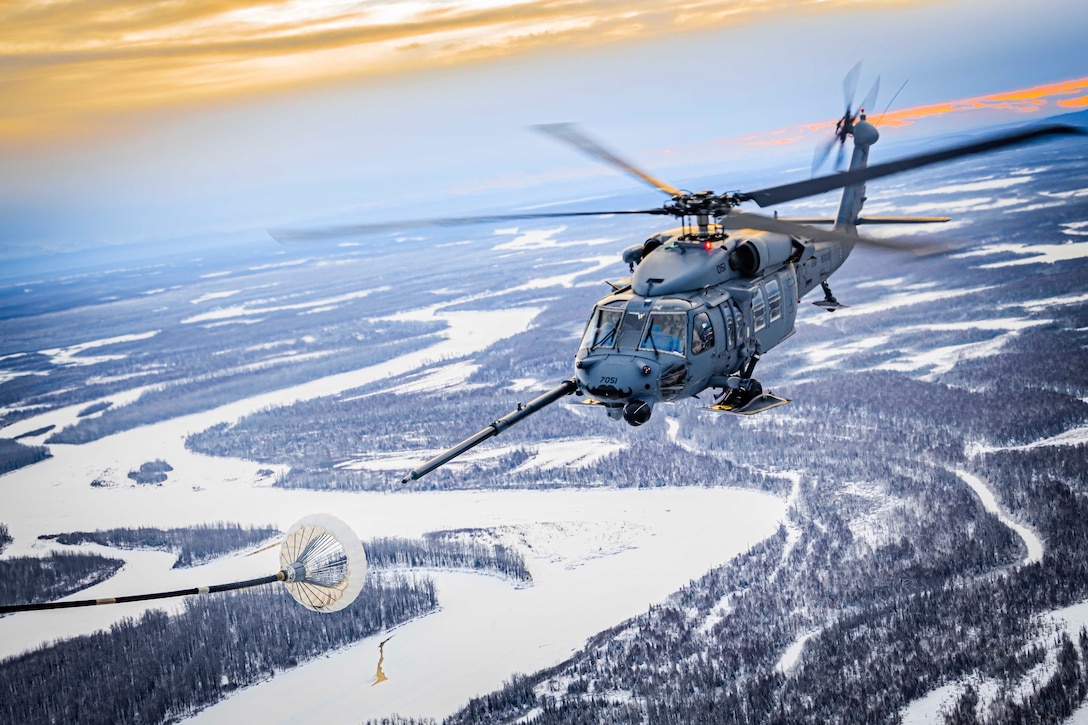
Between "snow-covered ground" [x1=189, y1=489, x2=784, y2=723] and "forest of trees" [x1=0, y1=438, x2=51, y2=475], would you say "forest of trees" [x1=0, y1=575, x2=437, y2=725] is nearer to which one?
"snow-covered ground" [x1=189, y1=489, x2=784, y2=723]

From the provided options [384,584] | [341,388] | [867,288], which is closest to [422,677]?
[384,584]

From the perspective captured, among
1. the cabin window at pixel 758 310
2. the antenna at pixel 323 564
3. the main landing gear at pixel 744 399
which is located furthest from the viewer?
the antenna at pixel 323 564

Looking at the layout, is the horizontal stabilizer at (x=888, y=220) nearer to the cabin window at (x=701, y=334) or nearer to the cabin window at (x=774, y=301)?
the cabin window at (x=774, y=301)

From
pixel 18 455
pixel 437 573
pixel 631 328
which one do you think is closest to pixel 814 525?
pixel 437 573

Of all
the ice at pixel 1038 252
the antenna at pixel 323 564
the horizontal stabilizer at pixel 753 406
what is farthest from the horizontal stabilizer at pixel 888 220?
the ice at pixel 1038 252

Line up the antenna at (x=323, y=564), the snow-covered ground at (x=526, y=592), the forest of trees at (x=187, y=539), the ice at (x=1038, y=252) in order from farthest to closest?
the ice at (x=1038, y=252)
the forest of trees at (x=187, y=539)
the snow-covered ground at (x=526, y=592)
the antenna at (x=323, y=564)

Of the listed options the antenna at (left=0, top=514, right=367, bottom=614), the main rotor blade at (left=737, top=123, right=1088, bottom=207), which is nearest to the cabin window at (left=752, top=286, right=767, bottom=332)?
the main rotor blade at (left=737, top=123, right=1088, bottom=207)

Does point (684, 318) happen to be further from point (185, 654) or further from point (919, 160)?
point (185, 654)
